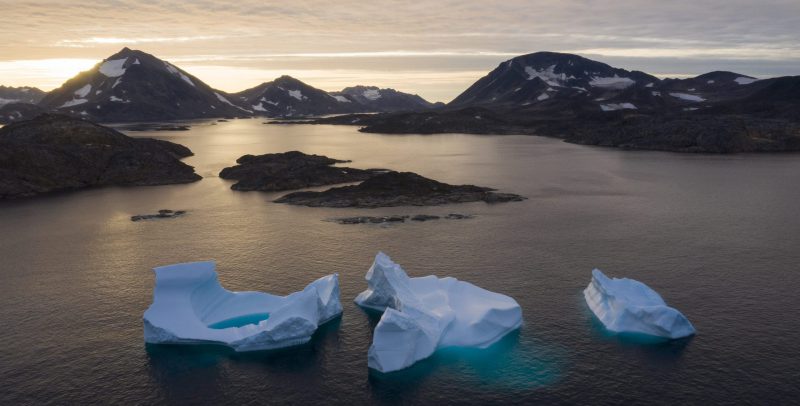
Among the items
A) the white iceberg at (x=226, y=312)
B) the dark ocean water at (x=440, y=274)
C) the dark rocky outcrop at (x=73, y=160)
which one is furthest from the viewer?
the dark rocky outcrop at (x=73, y=160)

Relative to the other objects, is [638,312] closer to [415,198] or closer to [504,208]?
[504,208]

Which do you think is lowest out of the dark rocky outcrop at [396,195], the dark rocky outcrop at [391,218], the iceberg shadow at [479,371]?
the iceberg shadow at [479,371]

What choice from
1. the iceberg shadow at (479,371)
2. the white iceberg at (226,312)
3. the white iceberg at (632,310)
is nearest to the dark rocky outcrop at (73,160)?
the white iceberg at (226,312)

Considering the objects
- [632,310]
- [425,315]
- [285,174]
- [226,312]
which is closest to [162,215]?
[285,174]

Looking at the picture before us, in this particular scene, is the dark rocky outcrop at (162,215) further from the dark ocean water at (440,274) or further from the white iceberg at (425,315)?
the white iceberg at (425,315)

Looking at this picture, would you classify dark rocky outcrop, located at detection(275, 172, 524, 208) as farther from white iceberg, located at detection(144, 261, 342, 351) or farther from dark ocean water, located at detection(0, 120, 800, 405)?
white iceberg, located at detection(144, 261, 342, 351)

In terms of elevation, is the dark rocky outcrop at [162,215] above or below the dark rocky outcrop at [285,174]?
below

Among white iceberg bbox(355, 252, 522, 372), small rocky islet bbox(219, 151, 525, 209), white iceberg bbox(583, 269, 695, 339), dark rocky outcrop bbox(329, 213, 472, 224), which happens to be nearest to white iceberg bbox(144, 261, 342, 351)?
white iceberg bbox(355, 252, 522, 372)
